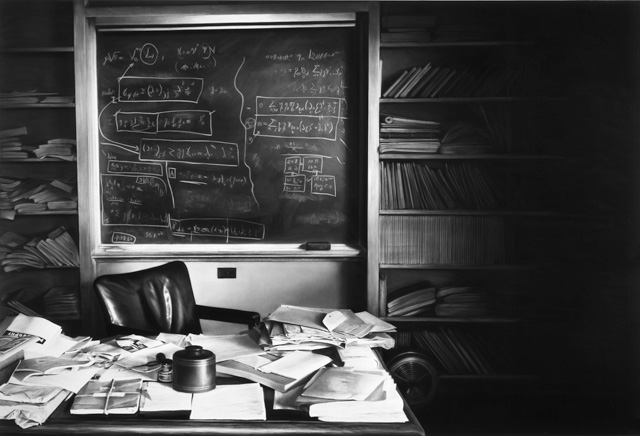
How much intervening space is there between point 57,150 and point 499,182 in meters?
2.50

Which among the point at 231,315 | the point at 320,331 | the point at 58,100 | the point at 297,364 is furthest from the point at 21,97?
the point at 297,364

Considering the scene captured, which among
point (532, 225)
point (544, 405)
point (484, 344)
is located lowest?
point (544, 405)

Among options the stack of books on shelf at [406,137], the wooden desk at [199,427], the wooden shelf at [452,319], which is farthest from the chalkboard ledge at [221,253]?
the wooden desk at [199,427]

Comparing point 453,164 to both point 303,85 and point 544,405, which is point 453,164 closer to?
point 303,85

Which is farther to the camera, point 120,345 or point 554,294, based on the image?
point 554,294

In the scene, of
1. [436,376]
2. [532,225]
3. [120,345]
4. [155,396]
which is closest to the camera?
[155,396]

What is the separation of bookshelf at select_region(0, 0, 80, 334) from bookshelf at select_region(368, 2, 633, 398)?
1750 millimetres

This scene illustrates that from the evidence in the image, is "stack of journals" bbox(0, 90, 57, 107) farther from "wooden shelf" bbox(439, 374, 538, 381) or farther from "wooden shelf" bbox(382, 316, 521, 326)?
"wooden shelf" bbox(439, 374, 538, 381)

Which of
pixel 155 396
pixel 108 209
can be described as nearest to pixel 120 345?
pixel 155 396

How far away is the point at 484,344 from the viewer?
3.24 m

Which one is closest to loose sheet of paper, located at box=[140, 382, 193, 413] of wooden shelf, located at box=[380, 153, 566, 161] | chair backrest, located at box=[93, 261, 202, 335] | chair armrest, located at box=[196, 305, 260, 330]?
chair backrest, located at box=[93, 261, 202, 335]

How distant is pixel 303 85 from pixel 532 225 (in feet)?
5.10

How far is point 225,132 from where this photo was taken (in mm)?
3264

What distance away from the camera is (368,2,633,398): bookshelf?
10.3 ft
